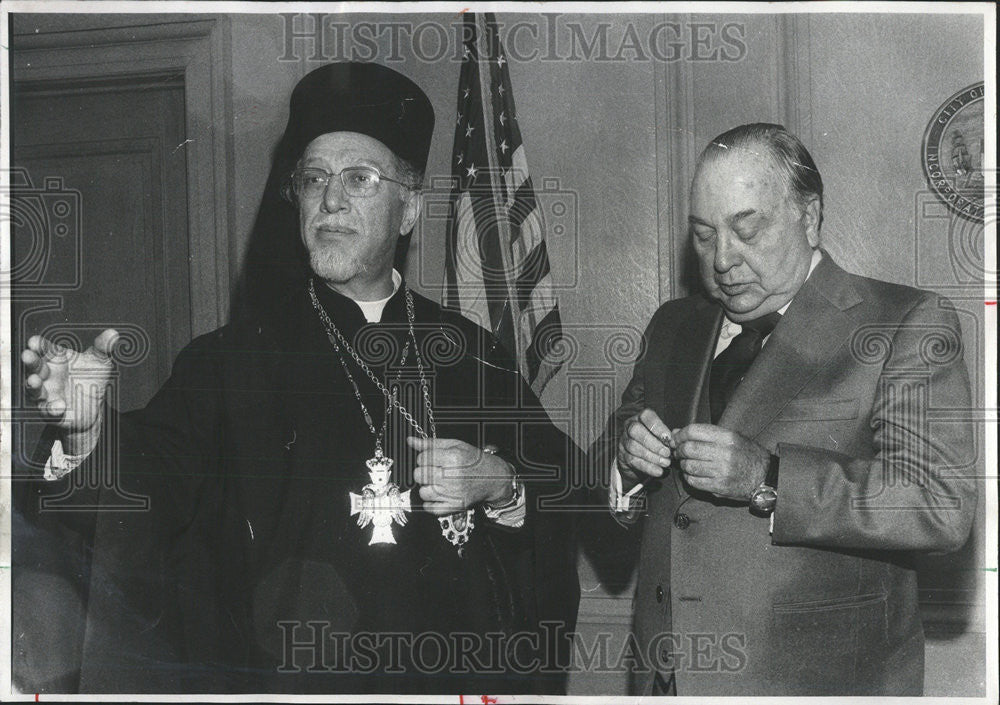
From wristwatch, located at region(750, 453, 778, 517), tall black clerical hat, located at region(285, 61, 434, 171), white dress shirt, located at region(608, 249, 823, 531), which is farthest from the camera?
tall black clerical hat, located at region(285, 61, 434, 171)

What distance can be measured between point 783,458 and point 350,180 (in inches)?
51.7

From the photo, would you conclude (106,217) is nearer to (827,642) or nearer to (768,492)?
(768,492)

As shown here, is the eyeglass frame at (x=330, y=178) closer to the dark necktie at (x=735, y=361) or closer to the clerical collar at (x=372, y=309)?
the clerical collar at (x=372, y=309)

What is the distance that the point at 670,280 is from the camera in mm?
2785

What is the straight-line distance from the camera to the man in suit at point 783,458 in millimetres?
2582

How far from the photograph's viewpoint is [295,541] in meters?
2.72

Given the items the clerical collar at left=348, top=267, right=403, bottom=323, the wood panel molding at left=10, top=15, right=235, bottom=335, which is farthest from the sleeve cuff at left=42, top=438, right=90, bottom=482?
the clerical collar at left=348, top=267, right=403, bottom=323

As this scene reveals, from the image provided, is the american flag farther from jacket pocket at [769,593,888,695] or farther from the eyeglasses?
jacket pocket at [769,593,888,695]

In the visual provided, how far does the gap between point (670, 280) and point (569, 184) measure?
37cm

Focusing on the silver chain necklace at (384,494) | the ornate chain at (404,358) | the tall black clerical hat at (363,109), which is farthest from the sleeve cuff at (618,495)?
the tall black clerical hat at (363,109)

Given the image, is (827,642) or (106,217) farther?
(106,217)

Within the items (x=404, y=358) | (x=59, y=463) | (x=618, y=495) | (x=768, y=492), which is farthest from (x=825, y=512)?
(x=59, y=463)

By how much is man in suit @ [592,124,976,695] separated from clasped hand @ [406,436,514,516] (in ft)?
1.04

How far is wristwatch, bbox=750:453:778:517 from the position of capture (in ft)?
8.43
